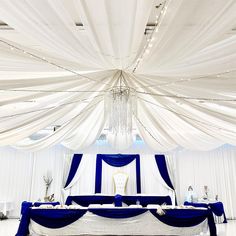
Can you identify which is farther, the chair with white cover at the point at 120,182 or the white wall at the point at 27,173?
the chair with white cover at the point at 120,182

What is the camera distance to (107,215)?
4.73 metres

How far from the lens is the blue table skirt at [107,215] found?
4.71 meters

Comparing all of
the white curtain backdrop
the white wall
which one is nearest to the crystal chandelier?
the white curtain backdrop

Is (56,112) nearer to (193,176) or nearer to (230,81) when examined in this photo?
(230,81)

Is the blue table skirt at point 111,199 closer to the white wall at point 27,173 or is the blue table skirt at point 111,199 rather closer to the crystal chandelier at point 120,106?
the white wall at point 27,173

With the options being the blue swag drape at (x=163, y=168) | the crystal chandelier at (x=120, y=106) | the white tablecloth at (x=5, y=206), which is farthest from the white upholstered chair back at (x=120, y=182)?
the crystal chandelier at (x=120, y=106)

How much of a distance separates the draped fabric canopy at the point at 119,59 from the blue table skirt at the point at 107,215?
204 centimetres

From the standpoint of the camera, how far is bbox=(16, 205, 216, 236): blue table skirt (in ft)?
15.5

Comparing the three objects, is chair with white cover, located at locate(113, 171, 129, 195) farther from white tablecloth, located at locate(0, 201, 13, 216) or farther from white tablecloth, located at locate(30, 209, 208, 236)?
white tablecloth, located at locate(0, 201, 13, 216)

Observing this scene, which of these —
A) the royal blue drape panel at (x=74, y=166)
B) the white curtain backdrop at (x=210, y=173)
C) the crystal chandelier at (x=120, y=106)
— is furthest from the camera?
the royal blue drape panel at (x=74, y=166)

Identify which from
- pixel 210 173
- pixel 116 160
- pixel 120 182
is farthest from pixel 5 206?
pixel 210 173

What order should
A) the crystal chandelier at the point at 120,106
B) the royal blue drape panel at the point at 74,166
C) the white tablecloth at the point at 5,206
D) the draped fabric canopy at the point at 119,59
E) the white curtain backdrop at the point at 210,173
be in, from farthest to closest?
the royal blue drape panel at the point at 74,166 < the white curtain backdrop at the point at 210,173 < the white tablecloth at the point at 5,206 < the crystal chandelier at the point at 120,106 < the draped fabric canopy at the point at 119,59

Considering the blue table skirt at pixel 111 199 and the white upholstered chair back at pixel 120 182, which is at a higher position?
the white upholstered chair back at pixel 120 182

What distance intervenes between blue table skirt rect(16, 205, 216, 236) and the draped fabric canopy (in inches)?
80.4
